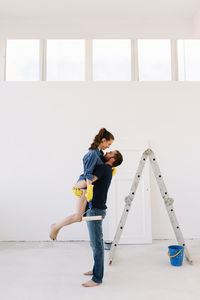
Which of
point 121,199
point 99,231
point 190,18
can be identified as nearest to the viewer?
point 99,231

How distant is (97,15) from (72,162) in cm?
279

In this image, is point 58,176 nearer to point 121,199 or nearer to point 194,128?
point 121,199

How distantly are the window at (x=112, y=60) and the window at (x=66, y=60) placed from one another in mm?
285

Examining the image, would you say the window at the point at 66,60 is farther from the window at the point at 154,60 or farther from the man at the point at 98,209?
the man at the point at 98,209

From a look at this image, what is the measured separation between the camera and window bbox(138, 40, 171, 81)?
5.38 meters

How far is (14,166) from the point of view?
16.5 ft

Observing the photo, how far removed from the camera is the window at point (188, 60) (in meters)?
5.40

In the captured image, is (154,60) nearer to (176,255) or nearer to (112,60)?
(112,60)

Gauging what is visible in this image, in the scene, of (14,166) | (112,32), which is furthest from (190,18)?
(14,166)

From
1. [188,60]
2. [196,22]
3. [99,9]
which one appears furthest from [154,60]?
[99,9]

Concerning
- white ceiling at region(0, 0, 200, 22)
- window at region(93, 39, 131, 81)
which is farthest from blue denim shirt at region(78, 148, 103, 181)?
window at region(93, 39, 131, 81)

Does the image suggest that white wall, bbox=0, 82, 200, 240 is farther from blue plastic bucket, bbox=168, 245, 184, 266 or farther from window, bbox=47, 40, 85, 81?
blue plastic bucket, bbox=168, 245, 184, 266

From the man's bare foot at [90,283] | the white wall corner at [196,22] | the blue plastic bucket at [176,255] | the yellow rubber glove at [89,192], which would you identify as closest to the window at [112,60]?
the white wall corner at [196,22]

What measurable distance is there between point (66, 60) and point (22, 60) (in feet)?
2.93
